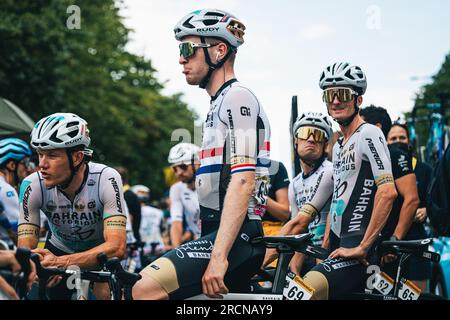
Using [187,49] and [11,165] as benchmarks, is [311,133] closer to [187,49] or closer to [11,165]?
[187,49]

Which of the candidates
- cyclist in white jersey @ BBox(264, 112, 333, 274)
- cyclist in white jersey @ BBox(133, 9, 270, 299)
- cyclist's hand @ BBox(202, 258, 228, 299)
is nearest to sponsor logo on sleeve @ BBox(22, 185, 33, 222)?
cyclist in white jersey @ BBox(133, 9, 270, 299)

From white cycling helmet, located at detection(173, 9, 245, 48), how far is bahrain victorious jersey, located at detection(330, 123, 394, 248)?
1.44 m

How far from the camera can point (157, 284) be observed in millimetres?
4469

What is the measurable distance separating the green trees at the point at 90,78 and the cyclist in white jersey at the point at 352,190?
107 inches

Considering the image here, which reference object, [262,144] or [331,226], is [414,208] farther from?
[262,144]

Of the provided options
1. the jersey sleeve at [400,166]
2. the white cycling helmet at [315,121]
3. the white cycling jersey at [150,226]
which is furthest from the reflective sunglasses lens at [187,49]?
the white cycling jersey at [150,226]

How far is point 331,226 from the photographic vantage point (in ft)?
A: 20.6

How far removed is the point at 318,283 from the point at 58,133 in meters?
1.97

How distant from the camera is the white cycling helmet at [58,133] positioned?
18.8 ft

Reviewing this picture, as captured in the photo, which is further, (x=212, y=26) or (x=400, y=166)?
(x=400, y=166)

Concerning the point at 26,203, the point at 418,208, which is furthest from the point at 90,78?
the point at 26,203

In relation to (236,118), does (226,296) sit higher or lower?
lower

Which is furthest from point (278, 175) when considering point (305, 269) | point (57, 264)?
point (57, 264)
